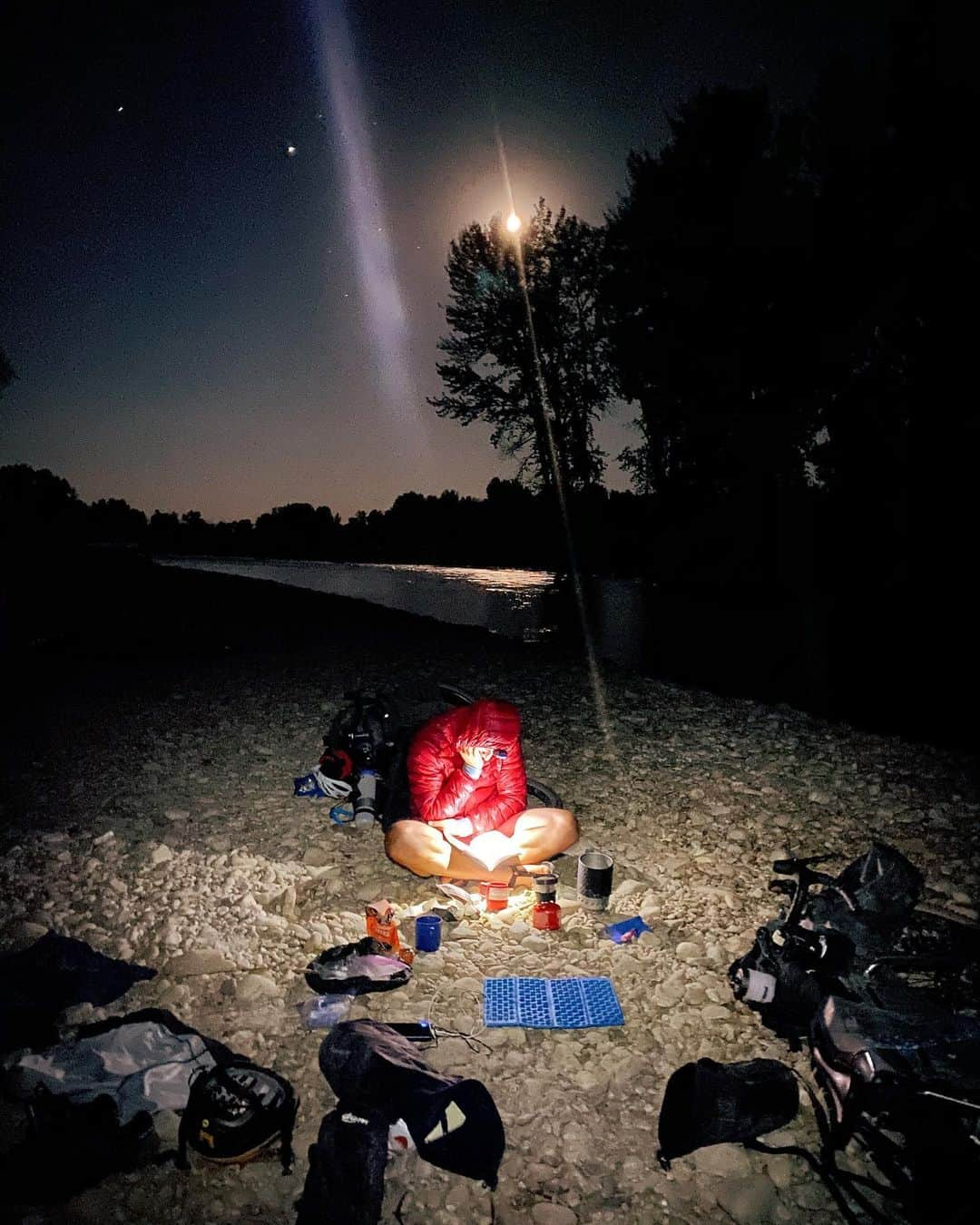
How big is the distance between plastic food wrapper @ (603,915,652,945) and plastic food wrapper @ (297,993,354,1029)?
1816 mm

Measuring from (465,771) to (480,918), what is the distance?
1215mm

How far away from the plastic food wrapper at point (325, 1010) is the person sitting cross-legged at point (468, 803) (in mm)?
1326

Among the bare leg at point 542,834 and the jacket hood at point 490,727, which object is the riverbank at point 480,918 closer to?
the bare leg at point 542,834

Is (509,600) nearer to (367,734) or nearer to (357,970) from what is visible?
(367,734)

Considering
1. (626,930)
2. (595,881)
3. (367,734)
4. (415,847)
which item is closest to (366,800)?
(367,734)

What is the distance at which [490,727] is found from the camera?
5.59 meters

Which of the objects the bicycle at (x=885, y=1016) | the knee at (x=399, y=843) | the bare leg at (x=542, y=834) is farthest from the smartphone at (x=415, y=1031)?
the bicycle at (x=885, y=1016)

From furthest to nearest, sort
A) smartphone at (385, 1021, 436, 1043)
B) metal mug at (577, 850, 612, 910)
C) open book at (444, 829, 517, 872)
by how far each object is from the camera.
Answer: open book at (444, 829, 517, 872)
metal mug at (577, 850, 612, 910)
smartphone at (385, 1021, 436, 1043)

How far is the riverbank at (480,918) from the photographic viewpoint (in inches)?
121

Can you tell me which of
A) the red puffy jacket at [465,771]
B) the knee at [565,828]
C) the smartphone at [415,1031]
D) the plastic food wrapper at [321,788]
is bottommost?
the smartphone at [415,1031]

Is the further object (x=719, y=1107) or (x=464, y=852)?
(x=464, y=852)

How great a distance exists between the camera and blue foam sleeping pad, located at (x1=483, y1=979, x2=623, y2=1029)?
3.90 metres

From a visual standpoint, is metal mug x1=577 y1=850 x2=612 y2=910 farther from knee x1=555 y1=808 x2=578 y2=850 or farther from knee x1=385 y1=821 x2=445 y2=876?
knee x1=385 y1=821 x2=445 y2=876

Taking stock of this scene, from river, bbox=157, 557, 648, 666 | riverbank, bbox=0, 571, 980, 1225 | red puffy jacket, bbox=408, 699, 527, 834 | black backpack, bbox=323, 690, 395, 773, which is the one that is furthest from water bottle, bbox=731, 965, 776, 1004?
river, bbox=157, 557, 648, 666
